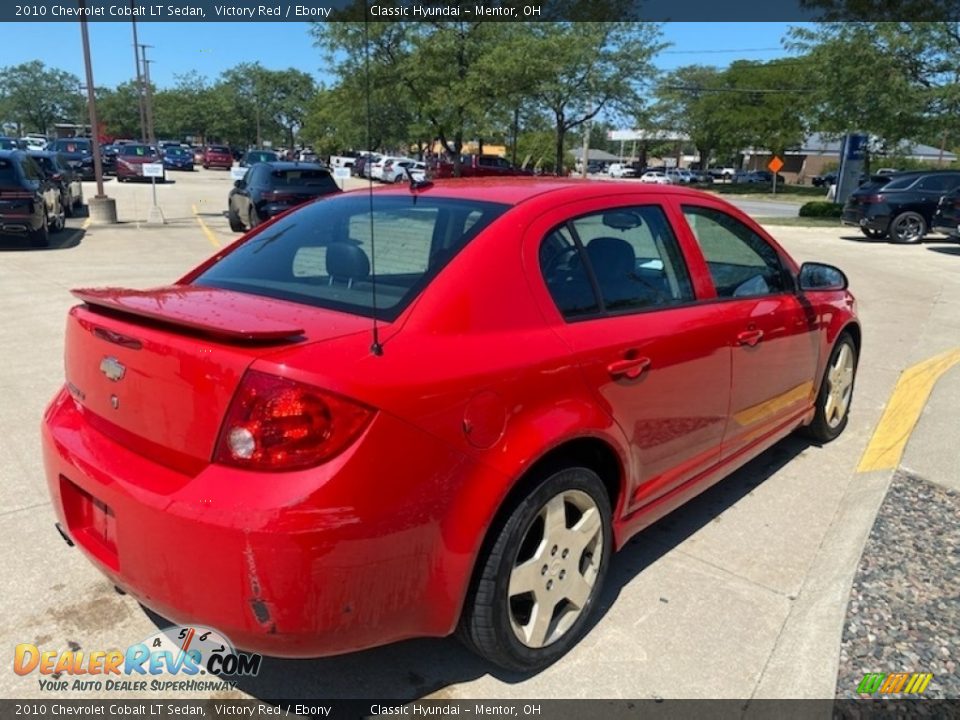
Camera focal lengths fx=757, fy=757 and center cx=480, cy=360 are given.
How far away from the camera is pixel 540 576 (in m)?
2.55

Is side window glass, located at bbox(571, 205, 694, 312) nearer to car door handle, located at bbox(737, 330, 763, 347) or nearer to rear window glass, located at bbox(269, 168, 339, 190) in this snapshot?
car door handle, located at bbox(737, 330, 763, 347)

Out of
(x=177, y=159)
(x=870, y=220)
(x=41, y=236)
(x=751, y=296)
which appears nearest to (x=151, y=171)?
(x=41, y=236)

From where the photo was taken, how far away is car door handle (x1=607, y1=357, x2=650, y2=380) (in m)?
2.69

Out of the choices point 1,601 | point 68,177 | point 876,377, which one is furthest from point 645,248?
point 68,177

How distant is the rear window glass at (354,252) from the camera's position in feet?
8.33

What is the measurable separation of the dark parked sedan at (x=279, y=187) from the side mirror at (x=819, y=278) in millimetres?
11029

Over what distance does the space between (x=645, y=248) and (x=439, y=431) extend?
153 centimetres

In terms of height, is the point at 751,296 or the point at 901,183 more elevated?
the point at 901,183

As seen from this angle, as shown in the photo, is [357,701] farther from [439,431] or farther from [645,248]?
[645,248]

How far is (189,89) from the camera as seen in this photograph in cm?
8681

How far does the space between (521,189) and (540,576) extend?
1465 mm

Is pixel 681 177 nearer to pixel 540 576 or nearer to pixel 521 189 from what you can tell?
pixel 521 189

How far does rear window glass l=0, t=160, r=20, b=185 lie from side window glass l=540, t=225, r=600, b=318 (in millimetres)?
12763

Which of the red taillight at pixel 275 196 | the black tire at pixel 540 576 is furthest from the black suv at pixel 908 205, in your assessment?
the black tire at pixel 540 576
